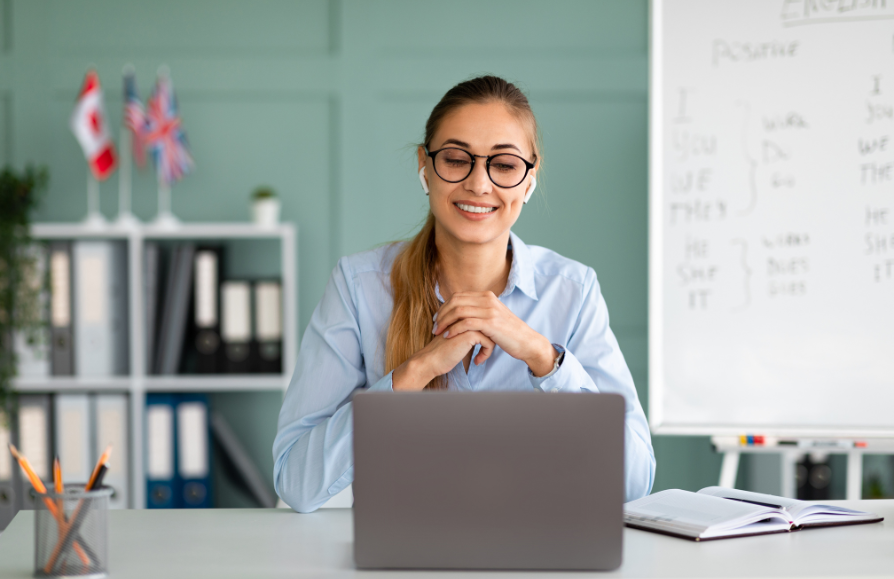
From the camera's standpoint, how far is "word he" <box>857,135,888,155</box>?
1.98 m

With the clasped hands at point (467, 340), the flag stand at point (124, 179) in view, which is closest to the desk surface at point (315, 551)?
the clasped hands at point (467, 340)

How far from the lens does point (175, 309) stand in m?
2.51

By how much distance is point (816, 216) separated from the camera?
200 centimetres

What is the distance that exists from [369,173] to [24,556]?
2.04 m

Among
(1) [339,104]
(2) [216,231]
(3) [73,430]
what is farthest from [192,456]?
(1) [339,104]

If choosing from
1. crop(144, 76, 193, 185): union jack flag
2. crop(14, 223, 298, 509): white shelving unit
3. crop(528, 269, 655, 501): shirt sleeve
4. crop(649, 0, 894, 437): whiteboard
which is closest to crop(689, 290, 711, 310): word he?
crop(649, 0, 894, 437): whiteboard

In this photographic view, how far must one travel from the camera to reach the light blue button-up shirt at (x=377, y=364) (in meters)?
1.19

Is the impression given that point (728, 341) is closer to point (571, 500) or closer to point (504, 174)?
point (504, 174)

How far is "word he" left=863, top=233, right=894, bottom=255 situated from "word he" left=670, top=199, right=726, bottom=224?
1.19ft

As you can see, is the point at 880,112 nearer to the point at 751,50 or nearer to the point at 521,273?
the point at 751,50

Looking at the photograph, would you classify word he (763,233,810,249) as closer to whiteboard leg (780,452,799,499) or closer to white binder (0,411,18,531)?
whiteboard leg (780,452,799,499)

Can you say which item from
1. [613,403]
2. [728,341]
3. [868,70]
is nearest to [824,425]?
[728,341]

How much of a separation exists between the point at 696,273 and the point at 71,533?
1.70 metres

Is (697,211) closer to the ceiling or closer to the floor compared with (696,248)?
closer to the ceiling
